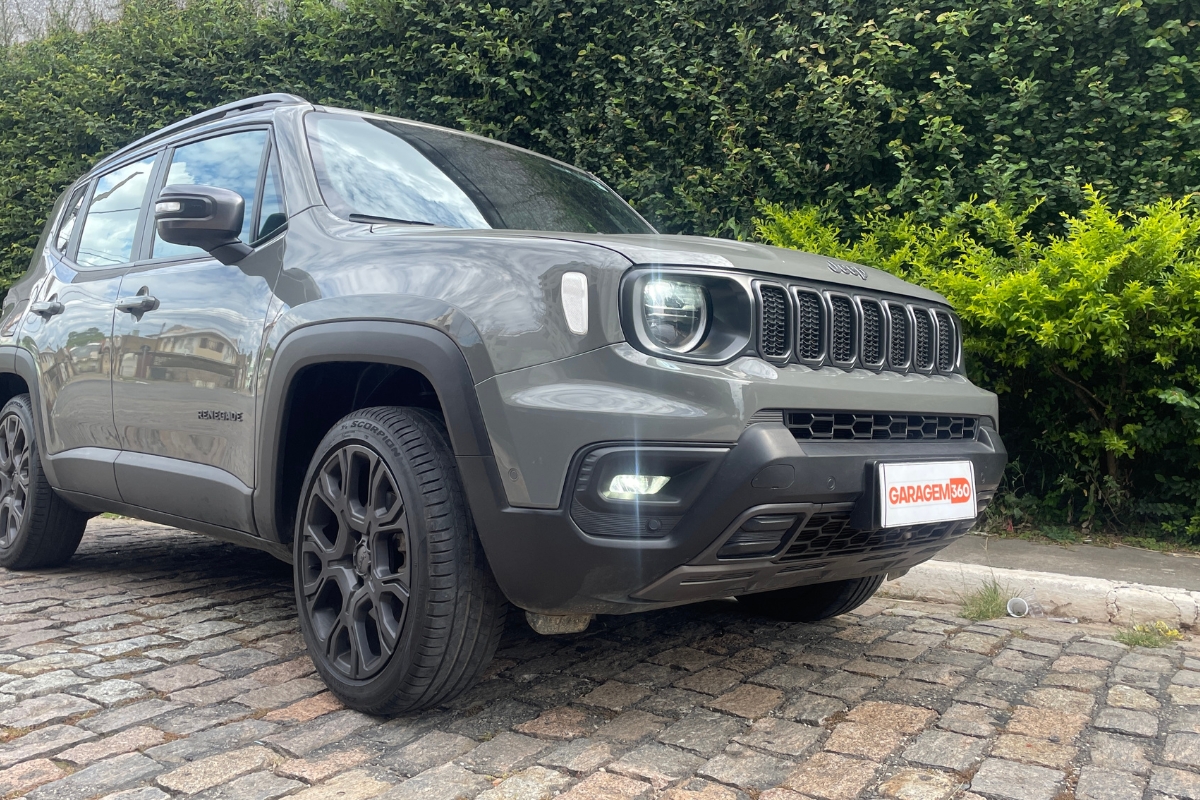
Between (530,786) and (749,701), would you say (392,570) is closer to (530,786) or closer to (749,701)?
(530,786)

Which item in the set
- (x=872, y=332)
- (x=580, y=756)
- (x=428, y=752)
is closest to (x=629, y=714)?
(x=580, y=756)

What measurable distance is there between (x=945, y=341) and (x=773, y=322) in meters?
0.92

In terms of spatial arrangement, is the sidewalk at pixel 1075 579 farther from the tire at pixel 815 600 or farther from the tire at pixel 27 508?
the tire at pixel 27 508

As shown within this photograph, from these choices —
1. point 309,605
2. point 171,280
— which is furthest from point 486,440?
point 171,280

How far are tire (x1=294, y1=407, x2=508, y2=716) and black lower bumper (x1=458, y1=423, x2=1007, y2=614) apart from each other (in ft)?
0.41

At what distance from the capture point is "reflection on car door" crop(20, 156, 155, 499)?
11.8ft

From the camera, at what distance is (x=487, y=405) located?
219 centimetres

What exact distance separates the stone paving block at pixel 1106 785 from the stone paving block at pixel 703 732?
79 cm

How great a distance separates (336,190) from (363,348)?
0.71 meters

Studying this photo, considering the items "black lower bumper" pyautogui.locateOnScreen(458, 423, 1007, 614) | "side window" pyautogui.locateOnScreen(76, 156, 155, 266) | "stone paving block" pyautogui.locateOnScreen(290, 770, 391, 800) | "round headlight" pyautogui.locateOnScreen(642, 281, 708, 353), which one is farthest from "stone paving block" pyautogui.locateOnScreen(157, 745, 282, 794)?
"side window" pyautogui.locateOnScreen(76, 156, 155, 266)

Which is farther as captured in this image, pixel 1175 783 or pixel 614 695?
pixel 614 695

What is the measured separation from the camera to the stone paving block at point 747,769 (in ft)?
6.84

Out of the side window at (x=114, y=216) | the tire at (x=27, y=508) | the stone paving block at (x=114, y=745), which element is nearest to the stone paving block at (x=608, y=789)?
the stone paving block at (x=114, y=745)

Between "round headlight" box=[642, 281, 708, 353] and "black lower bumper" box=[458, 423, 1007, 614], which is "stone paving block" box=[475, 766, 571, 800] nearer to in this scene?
"black lower bumper" box=[458, 423, 1007, 614]
